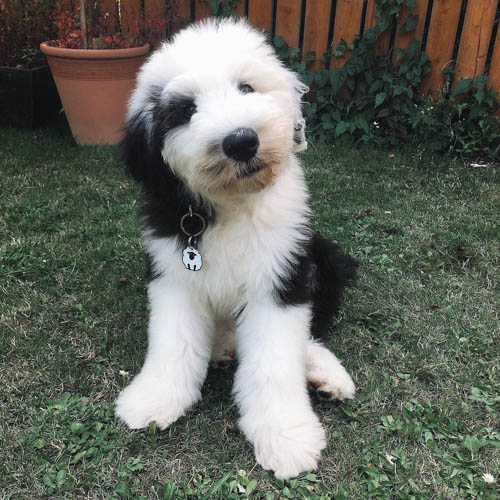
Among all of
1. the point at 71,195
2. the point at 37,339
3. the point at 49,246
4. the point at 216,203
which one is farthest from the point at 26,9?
the point at 216,203

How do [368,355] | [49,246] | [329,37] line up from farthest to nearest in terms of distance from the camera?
1. [329,37]
2. [49,246]
3. [368,355]

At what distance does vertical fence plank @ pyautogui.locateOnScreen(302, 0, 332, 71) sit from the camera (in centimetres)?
521

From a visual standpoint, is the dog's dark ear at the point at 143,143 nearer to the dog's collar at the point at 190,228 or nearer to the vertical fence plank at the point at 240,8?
the dog's collar at the point at 190,228

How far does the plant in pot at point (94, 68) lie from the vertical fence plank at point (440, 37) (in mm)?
2593

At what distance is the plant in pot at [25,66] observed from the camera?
5234 mm

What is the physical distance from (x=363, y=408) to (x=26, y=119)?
4.69 metres

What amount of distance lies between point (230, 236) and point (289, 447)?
0.79m

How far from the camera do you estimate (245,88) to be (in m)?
1.88

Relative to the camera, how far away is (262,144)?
5.69 feet

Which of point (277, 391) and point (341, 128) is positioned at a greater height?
point (277, 391)

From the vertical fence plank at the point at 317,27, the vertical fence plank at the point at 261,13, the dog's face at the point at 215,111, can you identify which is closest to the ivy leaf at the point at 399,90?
the vertical fence plank at the point at 317,27

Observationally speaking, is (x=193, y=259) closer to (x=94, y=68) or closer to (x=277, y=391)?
(x=277, y=391)

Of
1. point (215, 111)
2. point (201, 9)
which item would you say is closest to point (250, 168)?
point (215, 111)

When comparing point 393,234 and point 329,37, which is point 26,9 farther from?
point 393,234
